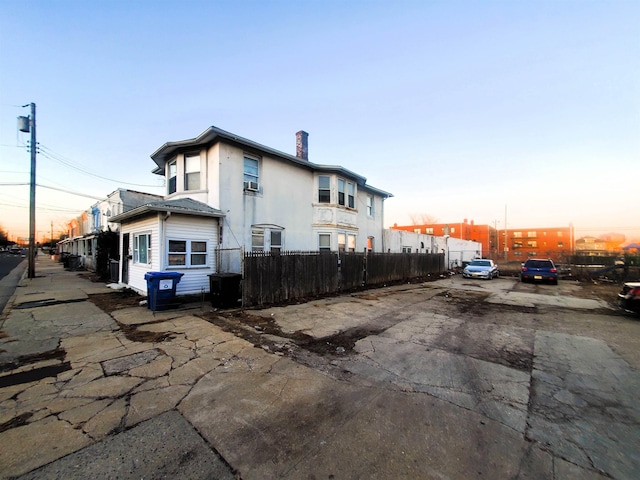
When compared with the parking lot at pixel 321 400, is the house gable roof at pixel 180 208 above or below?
above

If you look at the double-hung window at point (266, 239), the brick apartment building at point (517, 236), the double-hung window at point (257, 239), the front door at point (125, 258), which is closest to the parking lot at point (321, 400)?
the double-hung window at point (257, 239)

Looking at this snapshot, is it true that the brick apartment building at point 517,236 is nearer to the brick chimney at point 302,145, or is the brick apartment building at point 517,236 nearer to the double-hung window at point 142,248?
the brick chimney at point 302,145

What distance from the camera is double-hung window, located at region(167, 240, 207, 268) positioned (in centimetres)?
1024

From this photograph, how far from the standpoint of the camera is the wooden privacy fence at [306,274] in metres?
9.45

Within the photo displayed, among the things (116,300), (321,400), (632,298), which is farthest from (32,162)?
(632,298)

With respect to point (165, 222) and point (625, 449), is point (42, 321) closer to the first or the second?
point (165, 222)

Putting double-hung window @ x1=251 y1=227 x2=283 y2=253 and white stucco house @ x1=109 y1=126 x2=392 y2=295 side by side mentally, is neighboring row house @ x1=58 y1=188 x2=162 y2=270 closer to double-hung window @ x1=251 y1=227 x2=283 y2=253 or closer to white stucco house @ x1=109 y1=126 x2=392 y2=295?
white stucco house @ x1=109 y1=126 x2=392 y2=295

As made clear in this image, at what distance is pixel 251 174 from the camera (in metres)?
12.8

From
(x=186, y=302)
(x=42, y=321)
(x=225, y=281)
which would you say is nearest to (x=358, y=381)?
(x=225, y=281)

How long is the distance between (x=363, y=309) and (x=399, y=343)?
3.42m

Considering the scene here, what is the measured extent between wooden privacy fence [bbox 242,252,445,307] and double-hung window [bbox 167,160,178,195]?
6.81 metres

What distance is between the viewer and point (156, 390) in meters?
3.78

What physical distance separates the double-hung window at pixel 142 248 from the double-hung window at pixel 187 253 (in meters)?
1.34

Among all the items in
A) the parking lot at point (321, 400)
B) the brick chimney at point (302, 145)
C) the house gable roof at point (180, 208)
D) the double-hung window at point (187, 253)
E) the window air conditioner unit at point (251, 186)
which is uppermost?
the brick chimney at point (302, 145)
